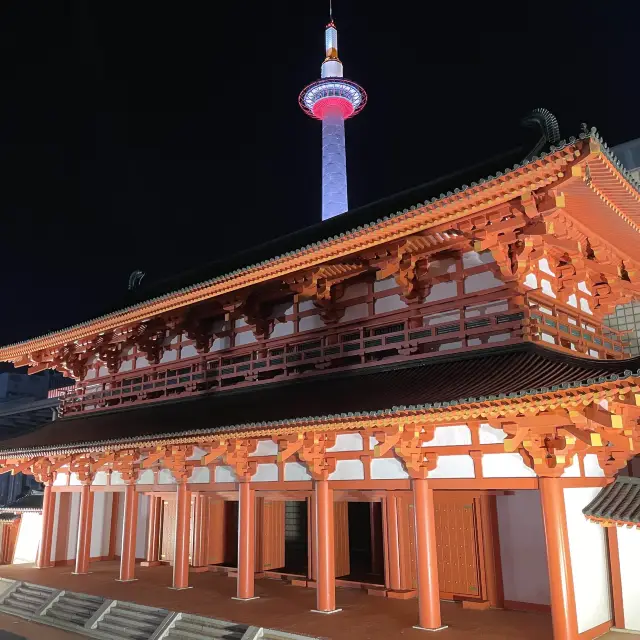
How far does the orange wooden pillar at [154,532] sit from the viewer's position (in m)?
19.3

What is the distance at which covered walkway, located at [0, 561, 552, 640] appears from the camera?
33.3 feet

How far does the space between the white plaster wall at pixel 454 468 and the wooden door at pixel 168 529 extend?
11.7m

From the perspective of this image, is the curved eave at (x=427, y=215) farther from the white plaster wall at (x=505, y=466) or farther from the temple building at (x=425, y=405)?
the white plaster wall at (x=505, y=466)

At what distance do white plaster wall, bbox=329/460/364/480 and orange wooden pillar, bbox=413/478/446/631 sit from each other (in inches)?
62.9

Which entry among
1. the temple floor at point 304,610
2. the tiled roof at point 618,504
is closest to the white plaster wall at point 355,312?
the tiled roof at point 618,504

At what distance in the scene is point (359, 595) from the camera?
13.3 m

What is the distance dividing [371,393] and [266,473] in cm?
407

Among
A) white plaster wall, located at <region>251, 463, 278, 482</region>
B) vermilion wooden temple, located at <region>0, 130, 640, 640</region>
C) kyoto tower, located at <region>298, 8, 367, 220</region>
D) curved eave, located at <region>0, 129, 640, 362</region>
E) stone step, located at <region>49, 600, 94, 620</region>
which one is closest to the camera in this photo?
curved eave, located at <region>0, 129, 640, 362</region>

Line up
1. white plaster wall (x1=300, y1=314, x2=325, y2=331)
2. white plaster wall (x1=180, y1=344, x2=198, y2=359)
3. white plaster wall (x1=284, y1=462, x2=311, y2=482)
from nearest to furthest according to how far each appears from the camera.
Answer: white plaster wall (x1=284, y1=462, x2=311, y2=482) < white plaster wall (x1=300, y1=314, x2=325, y2=331) < white plaster wall (x1=180, y1=344, x2=198, y2=359)

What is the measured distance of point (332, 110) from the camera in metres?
40.0

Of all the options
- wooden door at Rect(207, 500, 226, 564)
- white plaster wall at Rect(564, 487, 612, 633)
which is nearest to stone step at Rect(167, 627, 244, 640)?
wooden door at Rect(207, 500, 226, 564)

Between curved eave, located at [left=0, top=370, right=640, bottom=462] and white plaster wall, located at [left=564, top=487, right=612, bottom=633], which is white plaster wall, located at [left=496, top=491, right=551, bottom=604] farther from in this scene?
curved eave, located at [left=0, top=370, right=640, bottom=462]

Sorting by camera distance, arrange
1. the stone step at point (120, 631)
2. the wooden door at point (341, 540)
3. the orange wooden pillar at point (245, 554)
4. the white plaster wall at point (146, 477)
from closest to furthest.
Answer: the stone step at point (120, 631), the orange wooden pillar at point (245, 554), the wooden door at point (341, 540), the white plaster wall at point (146, 477)

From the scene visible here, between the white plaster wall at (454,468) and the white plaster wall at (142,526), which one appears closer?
the white plaster wall at (454,468)
